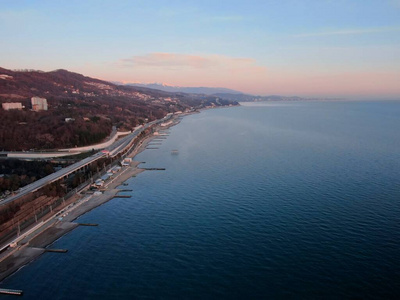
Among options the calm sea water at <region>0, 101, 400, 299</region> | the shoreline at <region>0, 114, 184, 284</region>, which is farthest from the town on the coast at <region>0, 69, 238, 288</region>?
the calm sea water at <region>0, 101, 400, 299</region>

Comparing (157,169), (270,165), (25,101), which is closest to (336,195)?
(270,165)

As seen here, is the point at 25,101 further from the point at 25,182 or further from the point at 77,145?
the point at 25,182

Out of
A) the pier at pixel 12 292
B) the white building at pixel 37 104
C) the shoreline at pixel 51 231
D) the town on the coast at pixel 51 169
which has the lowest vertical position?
the pier at pixel 12 292

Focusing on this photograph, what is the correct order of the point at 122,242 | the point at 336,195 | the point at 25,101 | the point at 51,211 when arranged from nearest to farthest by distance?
the point at 122,242 → the point at 51,211 → the point at 336,195 → the point at 25,101

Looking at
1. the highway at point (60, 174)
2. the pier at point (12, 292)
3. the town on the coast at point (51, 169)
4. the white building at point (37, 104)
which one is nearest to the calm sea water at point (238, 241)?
the pier at point (12, 292)

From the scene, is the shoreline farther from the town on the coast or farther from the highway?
the highway

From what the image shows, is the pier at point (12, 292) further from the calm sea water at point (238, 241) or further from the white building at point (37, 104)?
the white building at point (37, 104)
